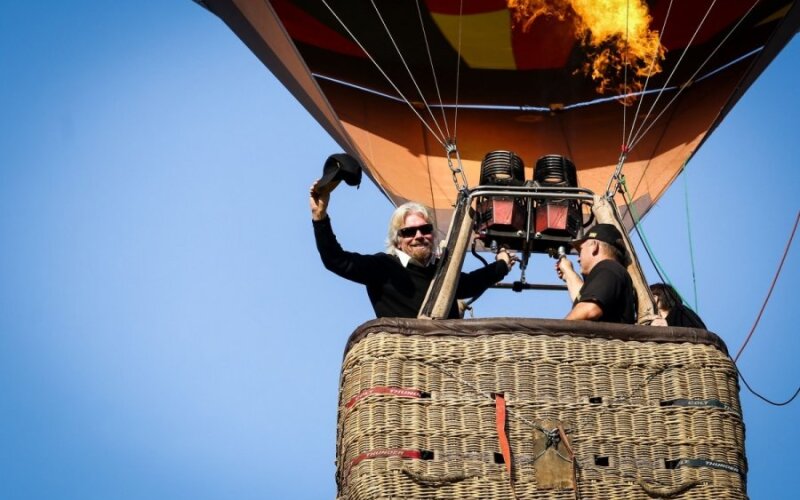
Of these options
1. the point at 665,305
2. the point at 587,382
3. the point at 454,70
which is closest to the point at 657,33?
the point at 454,70

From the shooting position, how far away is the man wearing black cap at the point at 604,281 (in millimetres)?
4746

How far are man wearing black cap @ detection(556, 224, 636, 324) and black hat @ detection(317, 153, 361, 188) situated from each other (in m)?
0.82

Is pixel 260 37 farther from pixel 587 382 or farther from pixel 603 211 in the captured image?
pixel 587 382

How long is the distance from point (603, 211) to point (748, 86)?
2634 millimetres

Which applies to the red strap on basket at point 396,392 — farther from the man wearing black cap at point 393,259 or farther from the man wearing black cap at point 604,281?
the man wearing black cap at point 393,259

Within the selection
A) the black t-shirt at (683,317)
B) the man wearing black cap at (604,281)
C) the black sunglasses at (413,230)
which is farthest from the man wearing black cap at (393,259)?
the black t-shirt at (683,317)

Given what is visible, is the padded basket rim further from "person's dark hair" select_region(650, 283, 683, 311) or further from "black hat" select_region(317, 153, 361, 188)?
"person's dark hair" select_region(650, 283, 683, 311)

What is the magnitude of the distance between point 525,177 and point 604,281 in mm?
2532

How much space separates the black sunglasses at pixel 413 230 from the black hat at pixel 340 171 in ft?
1.22

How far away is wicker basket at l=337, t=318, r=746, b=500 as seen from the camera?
4367 mm

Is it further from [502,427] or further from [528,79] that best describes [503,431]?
[528,79]

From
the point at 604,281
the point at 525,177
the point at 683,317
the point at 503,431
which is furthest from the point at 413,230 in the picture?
the point at 525,177

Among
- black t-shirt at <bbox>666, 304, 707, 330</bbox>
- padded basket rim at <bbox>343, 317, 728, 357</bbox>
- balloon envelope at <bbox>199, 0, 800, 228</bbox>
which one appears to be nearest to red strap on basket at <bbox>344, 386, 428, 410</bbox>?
padded basket rim at <bbox>343, 317, 728, 357</bbox>

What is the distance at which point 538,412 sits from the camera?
4.45 metres
